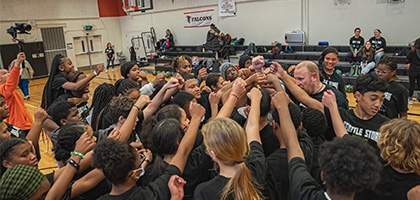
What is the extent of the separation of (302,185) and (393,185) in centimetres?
54

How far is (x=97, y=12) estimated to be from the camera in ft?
62.3

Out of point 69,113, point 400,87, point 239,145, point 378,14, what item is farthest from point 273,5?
point 239,145

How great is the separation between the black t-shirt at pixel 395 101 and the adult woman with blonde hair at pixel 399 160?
1613 millimetres

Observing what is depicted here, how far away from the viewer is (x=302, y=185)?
1585 millimetres

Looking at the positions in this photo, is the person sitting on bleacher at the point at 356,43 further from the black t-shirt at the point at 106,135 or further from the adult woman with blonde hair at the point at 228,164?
the adult woman with blonde hair at the point at 228,164

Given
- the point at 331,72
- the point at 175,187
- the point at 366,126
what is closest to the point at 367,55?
the point at 331,72

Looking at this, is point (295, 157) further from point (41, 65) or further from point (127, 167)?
point (41, 65)

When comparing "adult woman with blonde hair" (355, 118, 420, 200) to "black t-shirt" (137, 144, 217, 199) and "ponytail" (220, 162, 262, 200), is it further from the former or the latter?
"black t-shirt" (137, 144, 217, 199)

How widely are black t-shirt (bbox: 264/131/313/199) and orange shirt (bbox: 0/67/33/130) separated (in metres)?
3.53

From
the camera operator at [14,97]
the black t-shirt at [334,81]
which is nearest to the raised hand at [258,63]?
the black t-shirt at [334,81]

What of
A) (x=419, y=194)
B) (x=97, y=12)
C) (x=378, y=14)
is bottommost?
(x=419, y=194)

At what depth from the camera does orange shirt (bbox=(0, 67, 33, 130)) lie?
3943mm

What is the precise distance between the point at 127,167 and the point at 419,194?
148 centimetres

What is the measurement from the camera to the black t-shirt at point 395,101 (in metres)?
3.16
